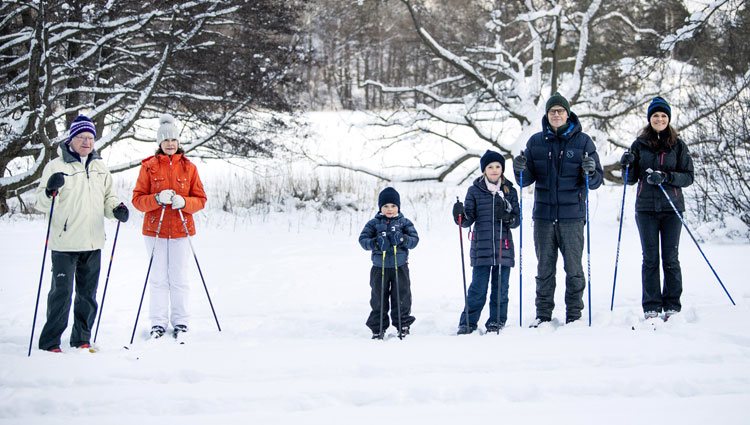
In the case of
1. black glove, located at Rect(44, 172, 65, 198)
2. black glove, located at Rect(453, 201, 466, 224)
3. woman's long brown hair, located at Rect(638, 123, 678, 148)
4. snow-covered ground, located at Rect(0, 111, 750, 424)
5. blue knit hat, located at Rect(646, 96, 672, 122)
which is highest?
blue knit hat, located at Rect(646, 96, 672, 122)

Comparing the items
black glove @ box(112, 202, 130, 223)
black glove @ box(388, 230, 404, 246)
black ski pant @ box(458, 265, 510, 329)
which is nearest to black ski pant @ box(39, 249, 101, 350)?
black glove @ box(112, 202, 130, 223)

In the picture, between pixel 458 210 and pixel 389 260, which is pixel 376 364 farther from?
pixel 458 210

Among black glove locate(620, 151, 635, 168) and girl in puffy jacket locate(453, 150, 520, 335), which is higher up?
black glove locate(620, 151, 635, 168)

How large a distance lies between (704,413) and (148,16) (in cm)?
950

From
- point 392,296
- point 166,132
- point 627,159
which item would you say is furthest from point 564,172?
point 166,132

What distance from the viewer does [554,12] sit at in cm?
1198

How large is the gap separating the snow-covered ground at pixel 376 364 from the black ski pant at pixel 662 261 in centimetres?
21

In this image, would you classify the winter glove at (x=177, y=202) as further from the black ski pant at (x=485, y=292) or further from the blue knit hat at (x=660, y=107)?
the blue knit hat at (x=660, y=107)

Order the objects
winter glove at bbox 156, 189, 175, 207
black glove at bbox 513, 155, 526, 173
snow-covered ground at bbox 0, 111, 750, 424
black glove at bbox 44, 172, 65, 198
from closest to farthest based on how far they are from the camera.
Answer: snow-covered ground at bbox 0, 111, 750, 424 < black glove at bbox 44, 172, 65, 198 < winter glove at bbox 156, 189, 175, 207 < black glove at bbox 513, 155, 526, 173

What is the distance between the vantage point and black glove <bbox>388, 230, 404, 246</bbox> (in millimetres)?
5031

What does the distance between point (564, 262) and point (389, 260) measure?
4.63 ft

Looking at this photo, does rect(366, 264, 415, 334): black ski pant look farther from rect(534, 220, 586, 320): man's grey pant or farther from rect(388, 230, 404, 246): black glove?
rect(534, 220, 586, 320): man's grey pant

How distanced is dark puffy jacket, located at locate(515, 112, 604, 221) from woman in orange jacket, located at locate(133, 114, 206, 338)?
275 cm

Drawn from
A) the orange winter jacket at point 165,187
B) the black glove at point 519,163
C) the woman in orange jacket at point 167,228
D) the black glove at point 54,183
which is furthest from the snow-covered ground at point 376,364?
the black glove at point 519,163
